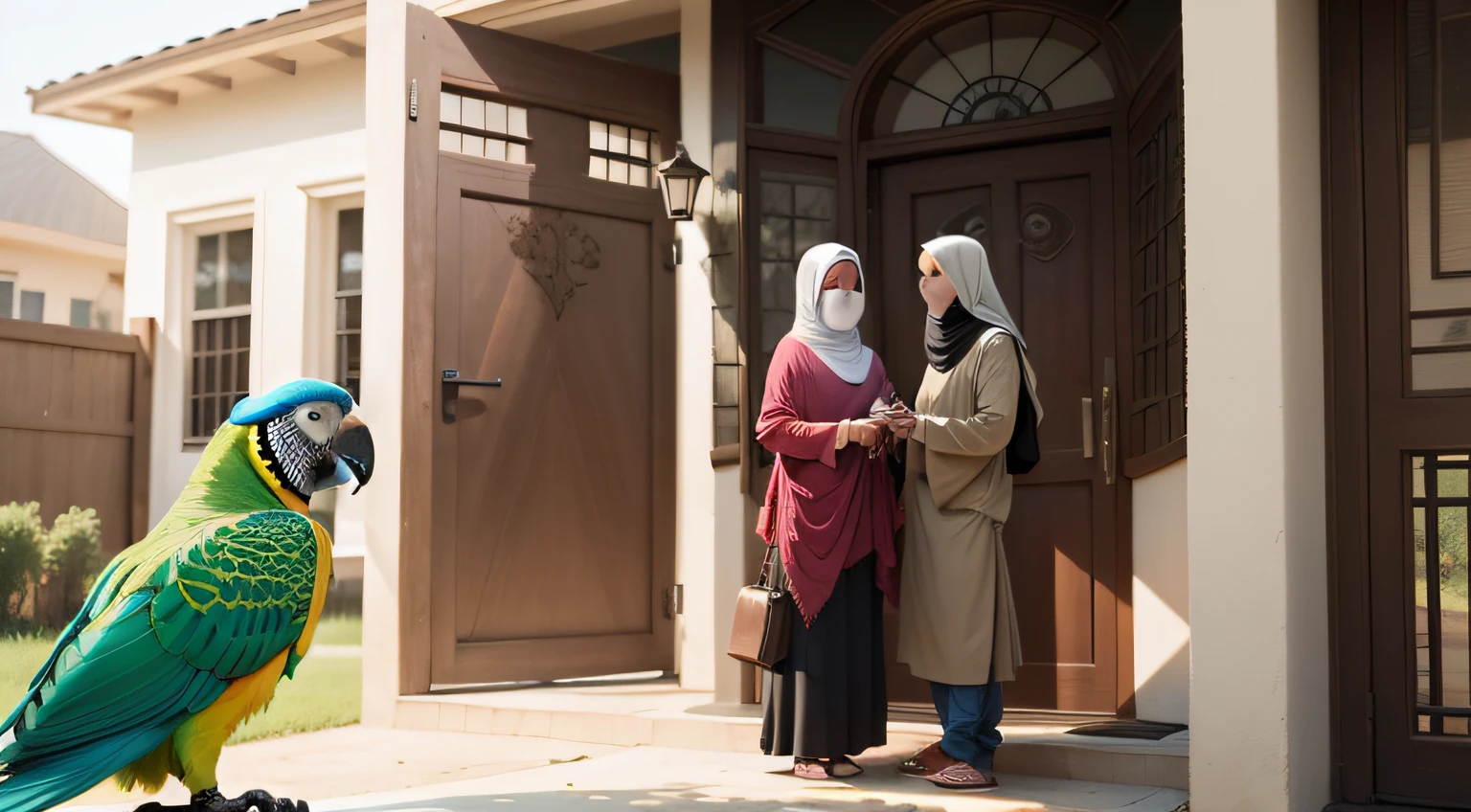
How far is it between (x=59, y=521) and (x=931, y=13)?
6724 mm

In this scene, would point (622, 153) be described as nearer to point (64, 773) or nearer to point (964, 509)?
point (964, 509)

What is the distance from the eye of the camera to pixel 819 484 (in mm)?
3797

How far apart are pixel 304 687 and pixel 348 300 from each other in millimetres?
2761

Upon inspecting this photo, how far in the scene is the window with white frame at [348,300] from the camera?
8.41 m

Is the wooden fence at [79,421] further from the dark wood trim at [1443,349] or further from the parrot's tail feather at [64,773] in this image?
the dark wood trim at [1443,349]

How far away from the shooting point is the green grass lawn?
17.6 ft

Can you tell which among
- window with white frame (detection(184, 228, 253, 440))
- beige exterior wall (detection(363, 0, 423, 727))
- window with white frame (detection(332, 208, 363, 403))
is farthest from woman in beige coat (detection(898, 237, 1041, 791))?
window with white frame (detection(184, 228, 253, 440))

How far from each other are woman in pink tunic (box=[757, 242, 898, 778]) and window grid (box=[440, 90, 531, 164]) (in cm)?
223

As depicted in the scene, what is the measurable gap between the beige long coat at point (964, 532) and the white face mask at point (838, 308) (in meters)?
0.36

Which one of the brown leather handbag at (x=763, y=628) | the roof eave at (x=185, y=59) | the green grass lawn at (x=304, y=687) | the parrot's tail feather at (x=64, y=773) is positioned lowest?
the green grass lawn at (x=304, y=687)

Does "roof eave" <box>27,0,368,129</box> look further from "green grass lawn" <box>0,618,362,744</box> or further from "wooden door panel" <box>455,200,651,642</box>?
"green grass lawn" <box>0,618,362,744</box>

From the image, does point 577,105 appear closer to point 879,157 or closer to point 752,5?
point 752,5

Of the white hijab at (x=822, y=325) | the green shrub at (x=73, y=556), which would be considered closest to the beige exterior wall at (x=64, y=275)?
the green shrub at (x=73, y=556)

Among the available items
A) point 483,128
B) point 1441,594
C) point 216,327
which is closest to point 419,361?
point 483,128
